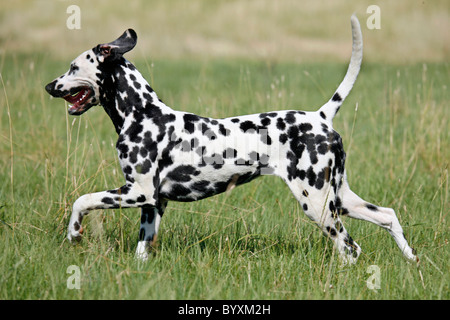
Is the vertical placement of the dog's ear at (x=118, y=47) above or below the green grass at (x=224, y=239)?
above

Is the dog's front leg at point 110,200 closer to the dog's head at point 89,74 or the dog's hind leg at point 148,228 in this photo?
the dog's hind leg at point 148,228

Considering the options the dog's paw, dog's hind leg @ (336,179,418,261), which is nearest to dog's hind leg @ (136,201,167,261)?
the dog's paw

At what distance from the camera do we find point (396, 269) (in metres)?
4.26

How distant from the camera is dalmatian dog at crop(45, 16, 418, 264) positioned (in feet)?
13.7

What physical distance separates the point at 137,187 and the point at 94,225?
81 cm

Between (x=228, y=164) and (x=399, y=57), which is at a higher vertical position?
(x=399, y=57)

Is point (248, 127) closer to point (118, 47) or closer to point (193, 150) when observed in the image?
point (193, 150)

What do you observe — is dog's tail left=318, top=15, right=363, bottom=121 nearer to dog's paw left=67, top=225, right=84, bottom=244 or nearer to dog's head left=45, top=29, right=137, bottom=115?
dog's head left=45, top=29, right=137, bottom=115

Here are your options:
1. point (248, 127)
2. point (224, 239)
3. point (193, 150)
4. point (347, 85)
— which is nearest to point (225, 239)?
point (224, 239)

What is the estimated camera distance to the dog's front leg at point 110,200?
13.6 feet

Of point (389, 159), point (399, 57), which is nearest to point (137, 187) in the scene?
point (389, 159)

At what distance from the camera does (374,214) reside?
4.37 m

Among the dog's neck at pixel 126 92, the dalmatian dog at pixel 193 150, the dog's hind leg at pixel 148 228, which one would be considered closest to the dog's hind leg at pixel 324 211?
the dalmatian dog at pixel 193 150
